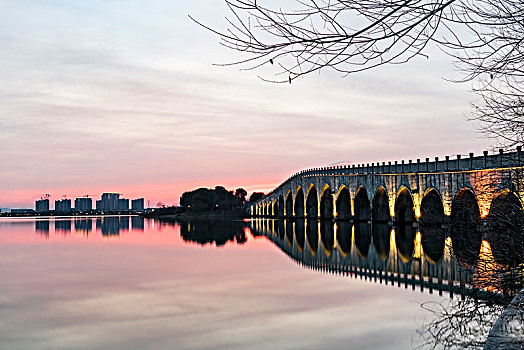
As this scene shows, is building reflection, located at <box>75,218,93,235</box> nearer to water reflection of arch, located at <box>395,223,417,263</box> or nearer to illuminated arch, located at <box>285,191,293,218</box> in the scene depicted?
illuminated arch, located at <box>285,191,293,218</box>

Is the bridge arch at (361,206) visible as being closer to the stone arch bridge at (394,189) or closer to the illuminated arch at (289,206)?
the stone arch bridge at (394,189)

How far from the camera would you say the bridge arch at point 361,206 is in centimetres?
6206

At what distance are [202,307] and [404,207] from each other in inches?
1551

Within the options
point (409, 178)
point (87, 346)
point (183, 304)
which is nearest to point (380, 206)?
point (409, 178)

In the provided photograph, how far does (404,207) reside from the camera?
53.7 m

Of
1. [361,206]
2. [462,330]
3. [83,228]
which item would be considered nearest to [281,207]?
[83,228]

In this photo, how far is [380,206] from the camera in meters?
58.9

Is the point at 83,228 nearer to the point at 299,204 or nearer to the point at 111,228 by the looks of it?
the point at 111,228

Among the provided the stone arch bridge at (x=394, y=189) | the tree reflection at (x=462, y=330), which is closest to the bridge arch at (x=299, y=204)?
the stone arch bridge at (x=394, y=189)

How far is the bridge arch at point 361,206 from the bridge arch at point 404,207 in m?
7.85

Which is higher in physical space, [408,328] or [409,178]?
[409,178]

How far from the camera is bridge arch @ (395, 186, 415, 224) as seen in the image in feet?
170

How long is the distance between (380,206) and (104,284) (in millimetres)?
40290

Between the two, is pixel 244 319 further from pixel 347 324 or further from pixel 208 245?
pixel 208 245
